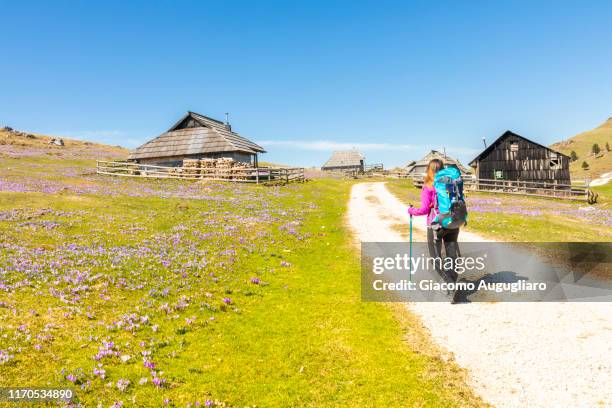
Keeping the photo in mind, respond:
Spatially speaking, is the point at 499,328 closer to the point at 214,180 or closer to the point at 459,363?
the point at 459,363

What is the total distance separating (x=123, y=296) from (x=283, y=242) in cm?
868

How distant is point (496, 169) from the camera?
185ft

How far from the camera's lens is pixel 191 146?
51.5 metres

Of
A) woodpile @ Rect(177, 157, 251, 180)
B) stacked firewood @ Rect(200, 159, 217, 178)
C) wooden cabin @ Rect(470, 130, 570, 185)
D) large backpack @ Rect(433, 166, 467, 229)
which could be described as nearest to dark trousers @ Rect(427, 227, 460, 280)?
large backpack @ Rect(433, 166, 467, 229)

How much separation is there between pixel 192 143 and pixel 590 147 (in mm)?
184382

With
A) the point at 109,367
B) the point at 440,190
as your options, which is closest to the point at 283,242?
the point at 440,190

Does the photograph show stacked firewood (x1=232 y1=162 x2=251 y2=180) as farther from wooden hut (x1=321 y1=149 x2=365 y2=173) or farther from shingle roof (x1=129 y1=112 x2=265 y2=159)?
wooden hut (x1=321 y1=149 x2=365 y2=173)

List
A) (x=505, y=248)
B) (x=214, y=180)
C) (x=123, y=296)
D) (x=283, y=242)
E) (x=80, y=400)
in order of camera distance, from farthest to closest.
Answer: (x=214, y=180) < (x=283, y=242) < (x=505, y=248) < (x=123, y=296) < (x=80, y=400)

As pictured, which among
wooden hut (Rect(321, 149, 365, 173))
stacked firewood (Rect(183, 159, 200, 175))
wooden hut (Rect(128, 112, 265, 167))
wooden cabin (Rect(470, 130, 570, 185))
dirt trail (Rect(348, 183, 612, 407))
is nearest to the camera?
dirt trail (Rect(348, 183, 612, 407))

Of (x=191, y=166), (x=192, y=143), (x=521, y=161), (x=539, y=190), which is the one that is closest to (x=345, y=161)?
(x=521, y=161)

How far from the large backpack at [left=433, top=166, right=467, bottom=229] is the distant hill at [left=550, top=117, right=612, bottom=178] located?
12918 centimetres

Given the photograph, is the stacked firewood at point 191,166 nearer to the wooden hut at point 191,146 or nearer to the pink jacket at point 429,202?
the wooden hut at point 191,146

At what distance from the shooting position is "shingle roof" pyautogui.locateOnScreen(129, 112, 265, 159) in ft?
164

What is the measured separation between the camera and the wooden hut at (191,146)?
5006cm
